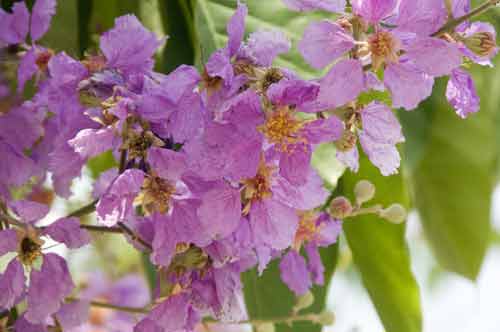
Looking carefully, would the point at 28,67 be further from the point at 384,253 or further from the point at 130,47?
the point at 384,253

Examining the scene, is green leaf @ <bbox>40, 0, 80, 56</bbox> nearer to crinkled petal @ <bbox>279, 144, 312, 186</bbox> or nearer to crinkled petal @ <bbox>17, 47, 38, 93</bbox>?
crinkled petal @ <bbox>17, 47, 38, 93</bbox>

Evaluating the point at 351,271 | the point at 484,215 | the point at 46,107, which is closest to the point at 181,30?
the point at 46,107

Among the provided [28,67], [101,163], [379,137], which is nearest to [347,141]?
[379,137]

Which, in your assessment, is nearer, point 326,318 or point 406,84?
point 406,84

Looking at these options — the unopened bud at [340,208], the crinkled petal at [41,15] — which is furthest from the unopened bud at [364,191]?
the crinkled petal at [41,15]

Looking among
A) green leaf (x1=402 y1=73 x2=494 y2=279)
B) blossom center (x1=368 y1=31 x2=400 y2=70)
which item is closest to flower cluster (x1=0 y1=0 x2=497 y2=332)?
blossom center (x1=368 y1=31 x2=400 y2=70)

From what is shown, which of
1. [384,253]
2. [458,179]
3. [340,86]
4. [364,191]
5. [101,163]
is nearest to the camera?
[340,86]
